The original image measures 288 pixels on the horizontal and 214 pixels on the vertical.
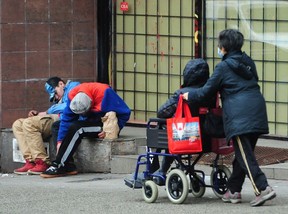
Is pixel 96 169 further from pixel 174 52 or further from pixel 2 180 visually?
pixel 174 52

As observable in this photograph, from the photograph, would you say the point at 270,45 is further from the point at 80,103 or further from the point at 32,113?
the point at 32,113

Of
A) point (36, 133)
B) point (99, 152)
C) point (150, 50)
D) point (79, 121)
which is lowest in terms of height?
point (99, 152)

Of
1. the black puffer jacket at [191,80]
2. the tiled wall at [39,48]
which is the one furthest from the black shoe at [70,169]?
the black puffer jacket at [191,80]

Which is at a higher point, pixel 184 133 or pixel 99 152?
pixel 184 133

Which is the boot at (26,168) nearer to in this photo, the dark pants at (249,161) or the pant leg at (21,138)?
the pant leg at (21,138)

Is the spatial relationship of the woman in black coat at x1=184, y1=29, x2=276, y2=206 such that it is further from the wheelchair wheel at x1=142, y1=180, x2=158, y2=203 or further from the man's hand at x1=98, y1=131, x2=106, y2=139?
the man's hand at x1=98, y1=131, x2=106, y2=139

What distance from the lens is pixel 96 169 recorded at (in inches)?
533

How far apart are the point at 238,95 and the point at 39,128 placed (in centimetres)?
437

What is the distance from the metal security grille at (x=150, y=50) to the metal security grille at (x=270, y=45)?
85 centimetres

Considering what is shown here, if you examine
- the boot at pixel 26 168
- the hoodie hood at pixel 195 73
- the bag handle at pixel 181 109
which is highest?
the hoodie hood at pixel 195 73

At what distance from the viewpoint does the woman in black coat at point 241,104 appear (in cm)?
999

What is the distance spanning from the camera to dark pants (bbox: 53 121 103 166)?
42.9 ft

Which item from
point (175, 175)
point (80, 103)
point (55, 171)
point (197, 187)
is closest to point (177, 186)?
point (175, 175)

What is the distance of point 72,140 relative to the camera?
1309 cm
